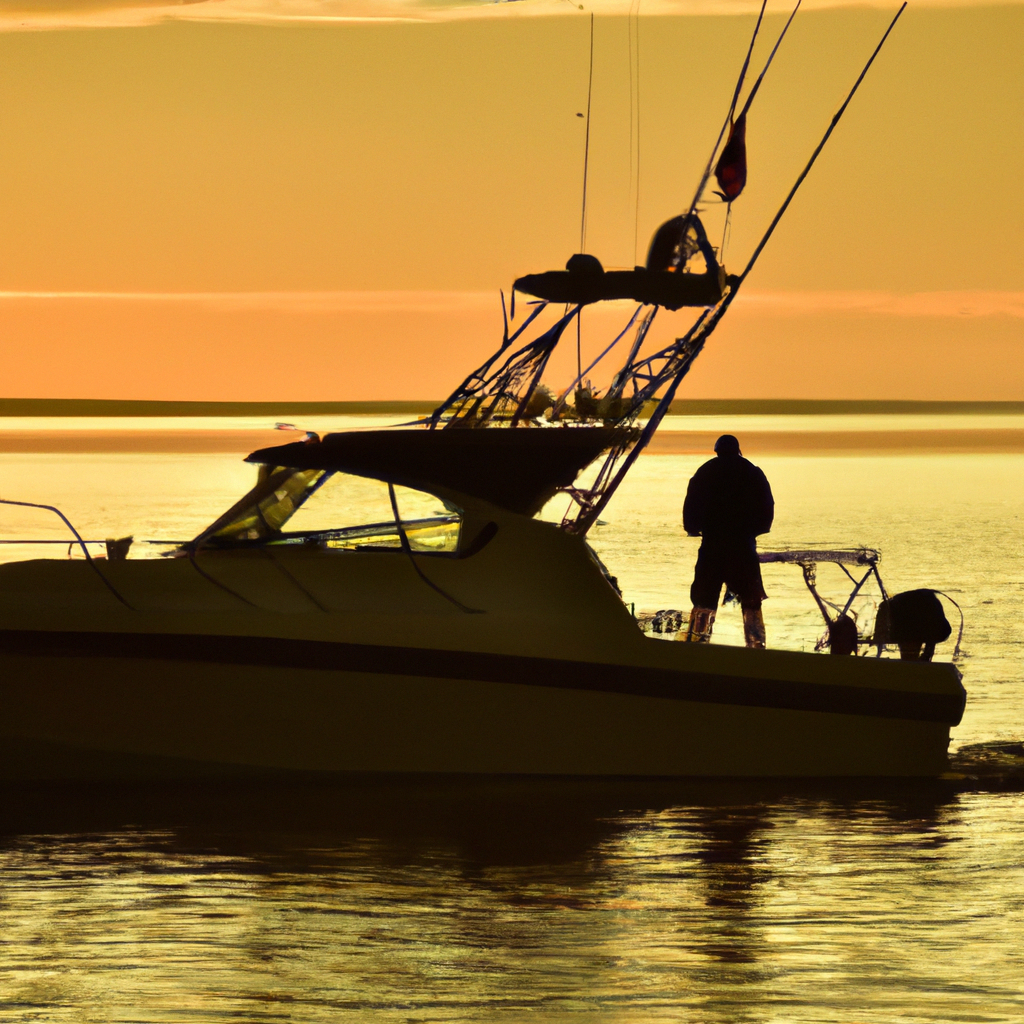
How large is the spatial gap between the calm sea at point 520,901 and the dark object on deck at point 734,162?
103 inches

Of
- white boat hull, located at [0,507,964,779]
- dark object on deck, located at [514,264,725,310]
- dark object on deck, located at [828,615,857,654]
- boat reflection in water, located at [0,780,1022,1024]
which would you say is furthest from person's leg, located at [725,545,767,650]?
dark object on deck, located at [514,264,725,310]

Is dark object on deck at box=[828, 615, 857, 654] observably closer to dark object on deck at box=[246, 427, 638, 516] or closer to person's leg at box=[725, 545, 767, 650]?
person's leg at box=[725, 545, 767, 650]

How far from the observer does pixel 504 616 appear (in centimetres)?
901

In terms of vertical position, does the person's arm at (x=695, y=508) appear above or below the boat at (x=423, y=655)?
above

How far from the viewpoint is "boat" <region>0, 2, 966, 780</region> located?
29.0 ft

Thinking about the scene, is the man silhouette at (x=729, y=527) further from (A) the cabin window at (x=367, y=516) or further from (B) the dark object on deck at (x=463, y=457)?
(A) the cabin window at (x=367, y=516)

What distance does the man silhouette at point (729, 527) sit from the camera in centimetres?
1027

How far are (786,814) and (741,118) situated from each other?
13.4ft

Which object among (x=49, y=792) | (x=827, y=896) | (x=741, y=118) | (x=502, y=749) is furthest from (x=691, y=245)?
(x=49, y=792)

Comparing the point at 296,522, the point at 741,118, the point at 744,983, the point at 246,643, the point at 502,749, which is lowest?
the point at 744,983

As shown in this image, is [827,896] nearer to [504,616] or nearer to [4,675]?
[504,616]

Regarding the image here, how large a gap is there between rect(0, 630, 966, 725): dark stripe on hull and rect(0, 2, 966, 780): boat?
0.01 meters

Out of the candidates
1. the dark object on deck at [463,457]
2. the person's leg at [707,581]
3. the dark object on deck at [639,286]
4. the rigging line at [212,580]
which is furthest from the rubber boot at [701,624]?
the rigging line at [212,580]

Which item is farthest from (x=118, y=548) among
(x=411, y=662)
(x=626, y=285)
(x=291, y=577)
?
(x=626, y=285)
